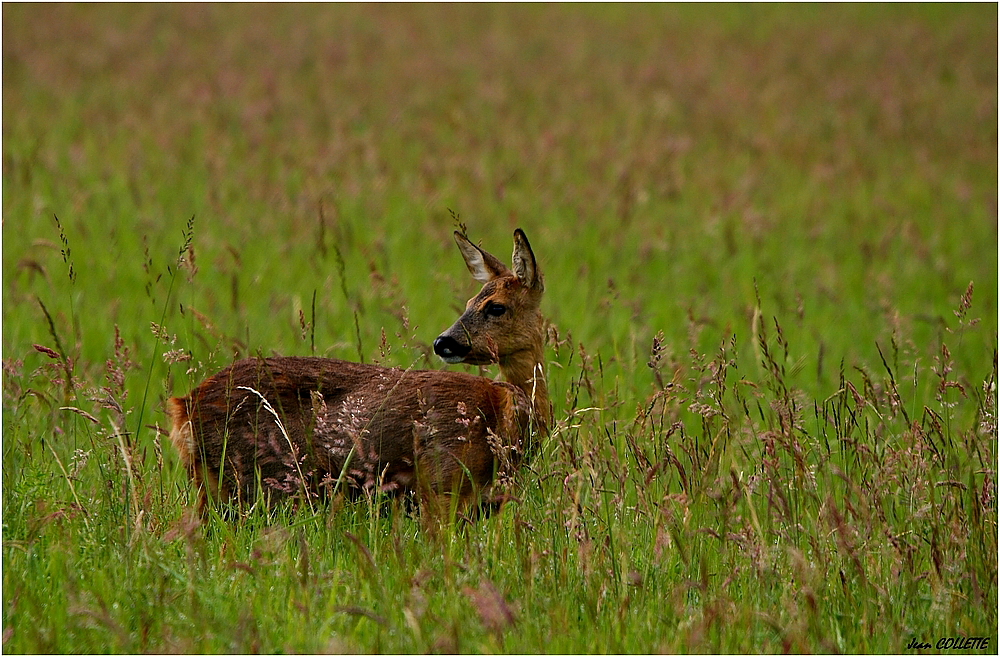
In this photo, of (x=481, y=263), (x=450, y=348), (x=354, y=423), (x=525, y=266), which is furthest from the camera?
(x=481, y=263)

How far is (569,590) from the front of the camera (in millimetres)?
3752

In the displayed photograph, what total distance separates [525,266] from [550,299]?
11.3ft

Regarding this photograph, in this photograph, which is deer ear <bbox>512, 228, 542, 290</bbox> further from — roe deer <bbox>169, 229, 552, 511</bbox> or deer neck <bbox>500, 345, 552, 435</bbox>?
deer neck <bbox>500, 345, 552, 435</bbox>

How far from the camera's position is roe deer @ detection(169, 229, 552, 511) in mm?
4684

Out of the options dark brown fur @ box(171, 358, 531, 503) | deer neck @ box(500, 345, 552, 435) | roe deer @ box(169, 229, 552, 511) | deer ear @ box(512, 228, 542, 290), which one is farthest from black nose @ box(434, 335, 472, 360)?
deer ear @ box(512, 228, 542, 290)

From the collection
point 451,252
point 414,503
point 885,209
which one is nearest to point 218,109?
point 451,252

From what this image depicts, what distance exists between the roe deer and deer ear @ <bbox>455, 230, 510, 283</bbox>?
32 cm

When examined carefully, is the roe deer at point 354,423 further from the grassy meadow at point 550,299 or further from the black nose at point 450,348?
the grassy meadow at point 550,299

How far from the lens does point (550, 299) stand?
28.2 ft

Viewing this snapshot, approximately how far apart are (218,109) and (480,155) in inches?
137

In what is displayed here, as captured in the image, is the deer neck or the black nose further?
the deer neck

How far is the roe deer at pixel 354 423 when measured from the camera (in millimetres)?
4684

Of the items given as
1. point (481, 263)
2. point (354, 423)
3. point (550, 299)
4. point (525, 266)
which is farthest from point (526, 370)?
point (550, 299)

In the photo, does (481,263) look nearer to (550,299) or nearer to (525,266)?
(525,266)
